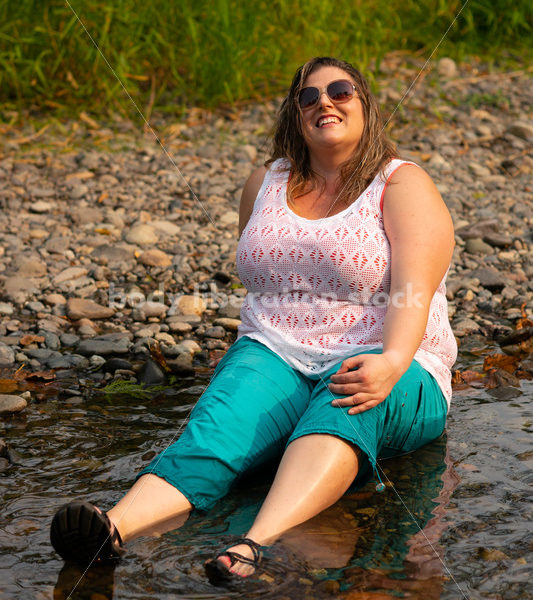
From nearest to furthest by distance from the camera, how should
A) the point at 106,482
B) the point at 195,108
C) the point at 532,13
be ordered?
the point at 106,482, the point at 195,108, the point at 532,13

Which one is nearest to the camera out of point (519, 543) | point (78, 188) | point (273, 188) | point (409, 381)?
point (519, 543)

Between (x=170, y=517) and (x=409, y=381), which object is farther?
(x=409, y=381)

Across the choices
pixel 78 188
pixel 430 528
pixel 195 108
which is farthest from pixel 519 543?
pixel 195 108

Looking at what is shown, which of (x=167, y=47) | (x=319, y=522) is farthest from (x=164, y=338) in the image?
(x=167, y=47)

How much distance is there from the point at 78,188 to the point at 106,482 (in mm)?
3435

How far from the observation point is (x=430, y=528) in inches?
102

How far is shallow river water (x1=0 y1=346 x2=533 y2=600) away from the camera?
227 centimetres

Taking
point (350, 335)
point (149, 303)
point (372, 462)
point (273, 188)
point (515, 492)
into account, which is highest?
point (273, 188)

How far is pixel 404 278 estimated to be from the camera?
2717 millimetres

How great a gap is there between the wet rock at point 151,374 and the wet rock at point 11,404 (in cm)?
57

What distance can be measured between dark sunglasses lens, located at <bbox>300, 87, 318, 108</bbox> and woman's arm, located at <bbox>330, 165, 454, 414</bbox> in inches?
15.6

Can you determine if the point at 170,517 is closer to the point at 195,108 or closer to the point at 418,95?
the point at 195,108

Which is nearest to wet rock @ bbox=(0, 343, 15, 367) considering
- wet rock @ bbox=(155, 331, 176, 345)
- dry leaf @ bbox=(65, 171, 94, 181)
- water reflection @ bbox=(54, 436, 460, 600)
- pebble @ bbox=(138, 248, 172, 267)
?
wet rock @ bbox=(155, 331, 176, 345)

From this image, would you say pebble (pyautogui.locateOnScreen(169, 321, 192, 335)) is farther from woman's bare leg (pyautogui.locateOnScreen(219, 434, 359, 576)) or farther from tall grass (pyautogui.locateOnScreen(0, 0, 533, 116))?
tall grass (pyautogui.locateOnScreen(0, 0, 533, 116))
